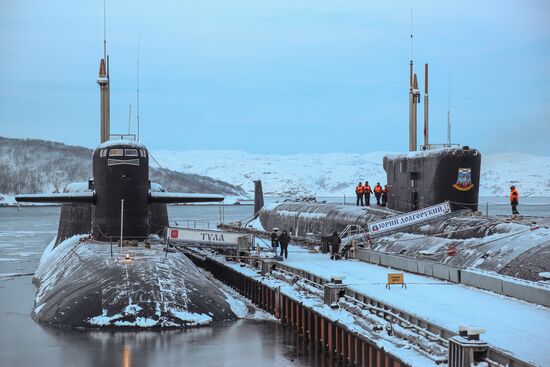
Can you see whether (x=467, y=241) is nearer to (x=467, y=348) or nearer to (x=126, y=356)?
(x=126, y=356)

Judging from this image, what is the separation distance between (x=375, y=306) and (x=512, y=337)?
11.3ft

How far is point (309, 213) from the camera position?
134ft

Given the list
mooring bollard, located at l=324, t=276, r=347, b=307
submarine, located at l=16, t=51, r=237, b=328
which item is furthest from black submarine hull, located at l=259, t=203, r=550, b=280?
submarine, located at l=16, t=51, r=237, b=328

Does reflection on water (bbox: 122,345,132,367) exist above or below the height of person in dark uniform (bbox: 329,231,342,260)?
below

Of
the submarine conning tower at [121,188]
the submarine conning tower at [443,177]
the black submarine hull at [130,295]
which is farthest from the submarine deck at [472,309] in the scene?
the submarine conning tower at [443,177]

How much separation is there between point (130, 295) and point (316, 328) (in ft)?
13.8

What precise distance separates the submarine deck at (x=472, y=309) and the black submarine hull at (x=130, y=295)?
155 inches

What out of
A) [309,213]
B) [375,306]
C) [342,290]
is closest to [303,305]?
[342,290]

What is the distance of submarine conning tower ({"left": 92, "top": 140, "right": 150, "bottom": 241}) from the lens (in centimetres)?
2311

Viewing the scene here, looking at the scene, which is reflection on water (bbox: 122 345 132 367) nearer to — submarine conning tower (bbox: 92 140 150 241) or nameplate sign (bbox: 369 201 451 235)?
submarine conning tower (bbox: 92 140 150 241)

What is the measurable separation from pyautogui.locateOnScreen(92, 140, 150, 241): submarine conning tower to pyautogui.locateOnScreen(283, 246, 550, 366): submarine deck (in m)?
5.72

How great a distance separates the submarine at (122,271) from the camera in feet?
58.3

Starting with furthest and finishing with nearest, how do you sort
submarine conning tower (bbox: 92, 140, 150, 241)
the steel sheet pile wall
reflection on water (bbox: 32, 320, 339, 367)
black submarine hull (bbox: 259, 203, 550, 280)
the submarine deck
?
1. submarine conning tower (bbox: 92, 140, 150, 241)
2. black submarine hull (bbox: 259, 203, 550, 280)
3. reflection on water (bbox: 32, 320, 339, 367)
4. the steel sheet pile wall
5. the submarine deck

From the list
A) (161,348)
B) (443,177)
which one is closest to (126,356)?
(161,348)
